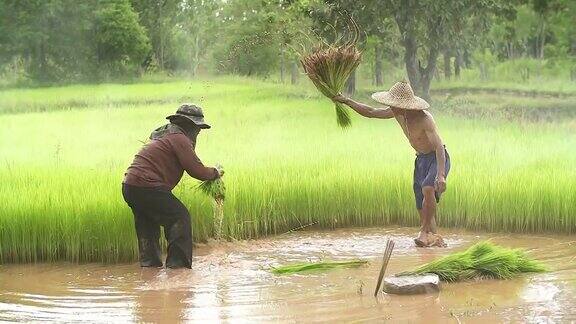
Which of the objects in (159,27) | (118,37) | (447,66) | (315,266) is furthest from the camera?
(447,66)

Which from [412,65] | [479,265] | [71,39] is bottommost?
[479,265]

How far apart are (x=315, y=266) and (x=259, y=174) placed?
88.2 inches

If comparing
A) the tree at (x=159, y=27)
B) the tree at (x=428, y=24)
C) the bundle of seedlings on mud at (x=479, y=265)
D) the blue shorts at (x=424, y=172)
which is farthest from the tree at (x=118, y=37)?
the bundle of seedlings on mud at (x=479, y=265)

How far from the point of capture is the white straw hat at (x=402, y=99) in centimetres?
714

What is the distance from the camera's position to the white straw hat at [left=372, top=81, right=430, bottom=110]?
7137 mm

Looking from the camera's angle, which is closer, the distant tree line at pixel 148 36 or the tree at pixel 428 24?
the distant tree line at pixel 148 36

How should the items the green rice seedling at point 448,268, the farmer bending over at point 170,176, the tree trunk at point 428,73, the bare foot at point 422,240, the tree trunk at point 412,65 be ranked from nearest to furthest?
1. the green rice seedling at point 448,268
2. the farmer bending over at point 170,176
3. the bare foot at point 422,240
4. the tree trunk at point 412,65
5. the tree trunk at point 428,73

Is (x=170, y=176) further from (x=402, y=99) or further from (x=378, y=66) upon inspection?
(x=378, y=66)

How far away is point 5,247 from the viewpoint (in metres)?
7.07

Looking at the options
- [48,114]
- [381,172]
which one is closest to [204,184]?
[381,172]

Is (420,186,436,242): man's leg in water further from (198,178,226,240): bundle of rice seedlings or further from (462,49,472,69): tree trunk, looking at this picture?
(462,49,472,69): tree trunk

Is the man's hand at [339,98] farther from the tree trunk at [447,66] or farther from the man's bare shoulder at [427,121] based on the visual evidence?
the tree trunk at [447,66]

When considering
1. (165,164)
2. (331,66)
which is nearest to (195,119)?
(165,164)

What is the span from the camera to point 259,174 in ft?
28.0
